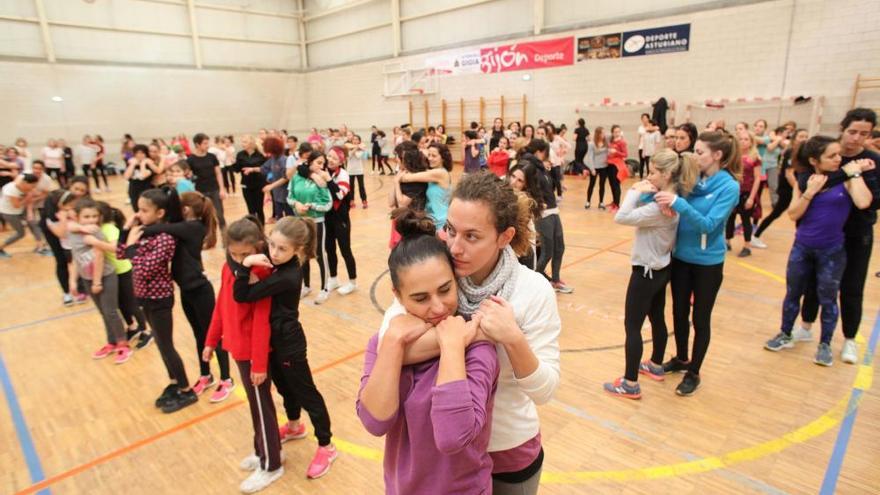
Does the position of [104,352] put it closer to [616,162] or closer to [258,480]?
[258,480]

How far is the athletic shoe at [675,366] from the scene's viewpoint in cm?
391

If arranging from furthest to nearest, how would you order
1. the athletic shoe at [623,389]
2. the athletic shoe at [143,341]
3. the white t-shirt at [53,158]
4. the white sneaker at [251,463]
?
the white t-shirt at [53,158] → the athletic shoe at [143,341] → the athletic shoe at [623,389] → the white sneaker at [251,463]

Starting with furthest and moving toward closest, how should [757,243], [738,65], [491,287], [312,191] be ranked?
[738,65] → [757,243] → [312,191] → [491,287]

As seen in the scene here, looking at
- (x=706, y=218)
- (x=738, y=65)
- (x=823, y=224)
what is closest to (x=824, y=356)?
(x=823, y=224)

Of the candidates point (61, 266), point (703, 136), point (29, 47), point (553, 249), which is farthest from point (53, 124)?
point (703, 136)

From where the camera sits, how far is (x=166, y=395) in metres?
3.77

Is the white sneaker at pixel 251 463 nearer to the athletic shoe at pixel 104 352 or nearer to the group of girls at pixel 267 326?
the group of girls at pixel 267 326

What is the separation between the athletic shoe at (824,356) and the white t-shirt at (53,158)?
17.4 m

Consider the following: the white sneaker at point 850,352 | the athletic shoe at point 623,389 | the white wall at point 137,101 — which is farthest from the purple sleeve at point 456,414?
the white wall at point 137,101

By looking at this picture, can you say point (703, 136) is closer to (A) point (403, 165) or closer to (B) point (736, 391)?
(B) point (736, 391)

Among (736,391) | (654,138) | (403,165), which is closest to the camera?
(736,391)

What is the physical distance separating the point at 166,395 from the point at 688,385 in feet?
13.0

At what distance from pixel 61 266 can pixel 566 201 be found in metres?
9.29

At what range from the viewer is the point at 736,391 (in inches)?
145
